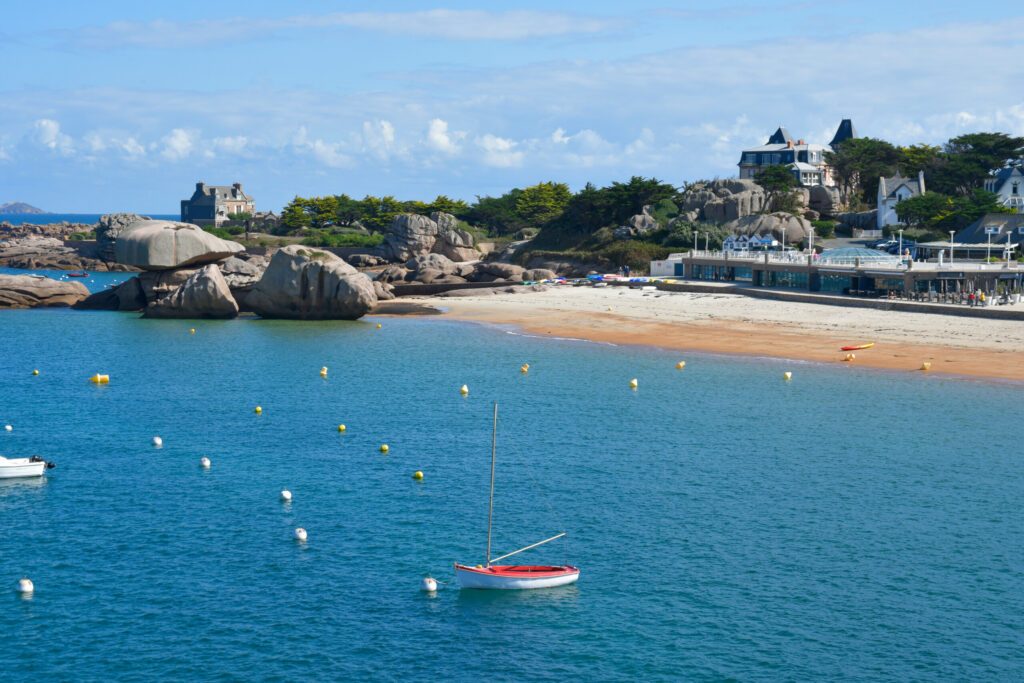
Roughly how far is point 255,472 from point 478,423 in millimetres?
11927

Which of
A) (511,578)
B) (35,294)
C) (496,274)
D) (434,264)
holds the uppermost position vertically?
(434,264)

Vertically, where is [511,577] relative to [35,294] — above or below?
below

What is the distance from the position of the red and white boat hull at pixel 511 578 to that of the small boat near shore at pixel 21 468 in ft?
64.4

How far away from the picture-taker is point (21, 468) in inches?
1610

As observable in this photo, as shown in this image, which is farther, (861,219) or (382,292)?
(861,219)

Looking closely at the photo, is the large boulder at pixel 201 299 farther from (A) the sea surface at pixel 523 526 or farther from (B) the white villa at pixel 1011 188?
(B) the white villa at pixel 1011 188

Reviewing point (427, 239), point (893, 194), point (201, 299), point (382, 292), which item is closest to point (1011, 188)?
point (893, 194)

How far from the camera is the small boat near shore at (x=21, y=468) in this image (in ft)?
134

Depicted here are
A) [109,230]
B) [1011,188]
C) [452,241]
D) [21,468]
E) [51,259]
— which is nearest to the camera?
[21,468]

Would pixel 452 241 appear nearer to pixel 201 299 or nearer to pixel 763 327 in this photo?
pixel 201 299

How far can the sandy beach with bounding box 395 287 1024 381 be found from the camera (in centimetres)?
6456

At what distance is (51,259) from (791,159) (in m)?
107

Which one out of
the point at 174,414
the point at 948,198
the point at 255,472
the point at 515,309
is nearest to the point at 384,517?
the point at 255,472

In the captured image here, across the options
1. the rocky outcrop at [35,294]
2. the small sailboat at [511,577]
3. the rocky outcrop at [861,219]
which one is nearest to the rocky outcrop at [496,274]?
the rocky outcrop at [35,294]
